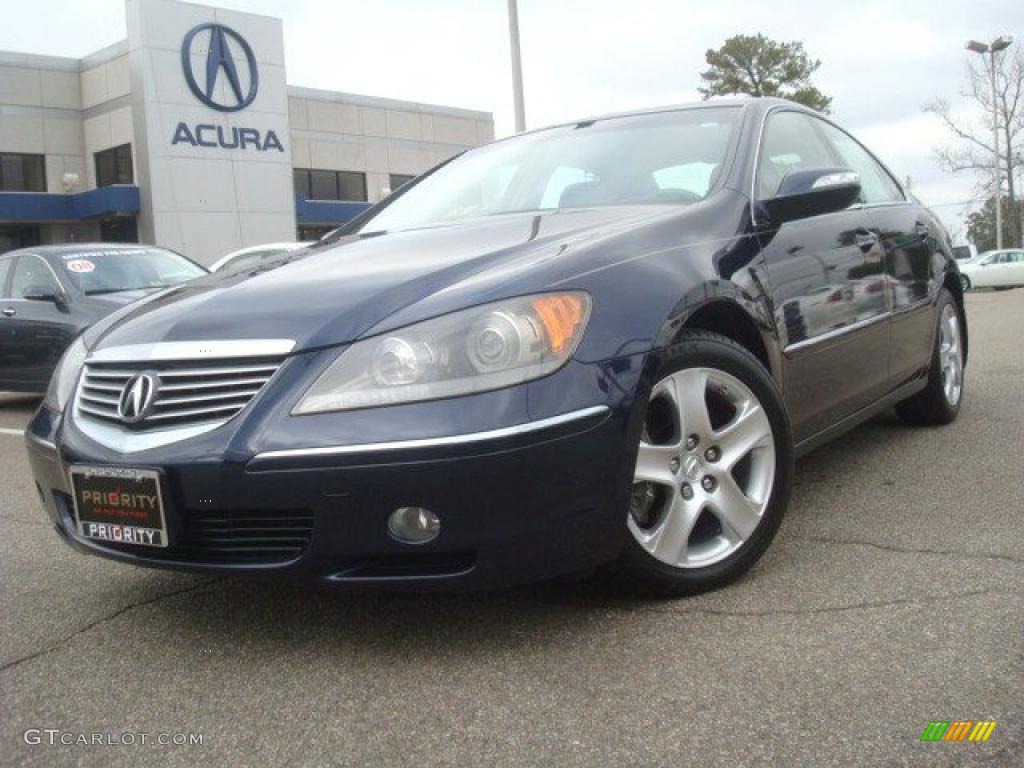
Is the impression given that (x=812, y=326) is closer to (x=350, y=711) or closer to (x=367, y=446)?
(x=367, y=446)

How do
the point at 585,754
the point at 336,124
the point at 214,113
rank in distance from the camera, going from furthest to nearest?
the point at 336,124
the point at 214,113
the point at 585,754

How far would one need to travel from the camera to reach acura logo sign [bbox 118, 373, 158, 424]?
2.56m

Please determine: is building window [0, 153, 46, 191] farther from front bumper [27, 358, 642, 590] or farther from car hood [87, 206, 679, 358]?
front bumper [27, 358, 642, 590]

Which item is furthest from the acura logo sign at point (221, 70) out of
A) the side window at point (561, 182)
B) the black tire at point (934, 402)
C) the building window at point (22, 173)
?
the side window at point (561, 182)

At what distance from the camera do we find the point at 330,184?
3644 cm

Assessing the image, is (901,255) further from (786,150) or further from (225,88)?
(225,88)

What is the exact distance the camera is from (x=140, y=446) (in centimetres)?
251

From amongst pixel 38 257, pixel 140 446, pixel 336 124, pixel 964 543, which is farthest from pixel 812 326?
pixel 336 124

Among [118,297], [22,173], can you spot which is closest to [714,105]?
[118,297]

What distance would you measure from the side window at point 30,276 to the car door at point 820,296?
5920mm

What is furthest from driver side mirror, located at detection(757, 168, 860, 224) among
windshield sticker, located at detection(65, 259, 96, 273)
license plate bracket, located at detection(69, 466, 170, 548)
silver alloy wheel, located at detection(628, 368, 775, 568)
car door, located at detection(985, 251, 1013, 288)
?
car door, located at detection(985, 251, 1013, 288)

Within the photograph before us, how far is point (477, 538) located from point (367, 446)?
1.04 feet

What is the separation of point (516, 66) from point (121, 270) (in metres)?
8.30

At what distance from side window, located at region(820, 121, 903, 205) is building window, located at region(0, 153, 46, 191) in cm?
2952
